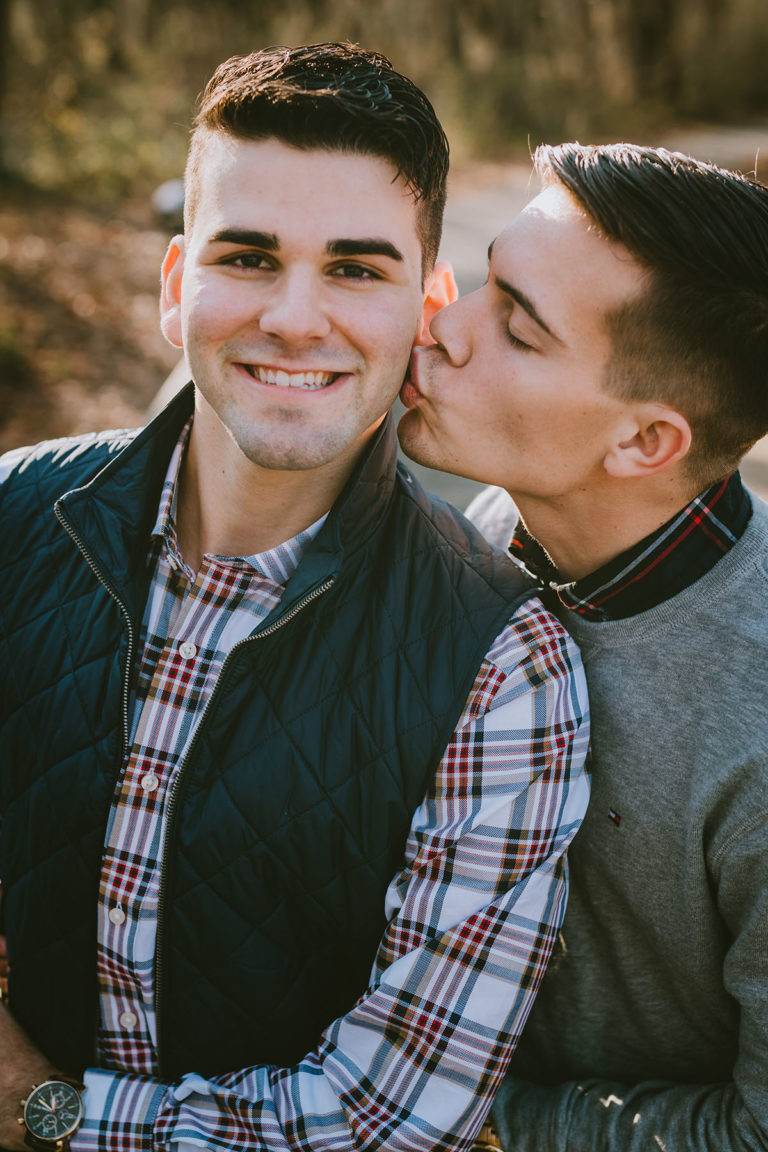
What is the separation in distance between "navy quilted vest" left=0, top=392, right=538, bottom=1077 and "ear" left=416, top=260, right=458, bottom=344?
36cm

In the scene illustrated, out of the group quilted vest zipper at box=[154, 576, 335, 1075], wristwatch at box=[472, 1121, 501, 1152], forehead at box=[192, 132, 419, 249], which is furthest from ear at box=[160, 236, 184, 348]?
wristwatch at box=[472, 1121, 501, 1152]

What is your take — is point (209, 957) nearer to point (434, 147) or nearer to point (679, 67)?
point (434, 147)

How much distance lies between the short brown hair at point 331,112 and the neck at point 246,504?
1.76ft

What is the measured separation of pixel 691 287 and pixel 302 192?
2.63ft

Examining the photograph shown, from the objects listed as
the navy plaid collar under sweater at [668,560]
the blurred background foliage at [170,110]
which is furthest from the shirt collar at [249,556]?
the blurred background foliage at [170,110]

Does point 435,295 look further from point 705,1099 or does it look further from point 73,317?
point 73,317

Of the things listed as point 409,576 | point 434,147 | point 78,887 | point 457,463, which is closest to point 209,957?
point 78,887

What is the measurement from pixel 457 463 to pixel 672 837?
3.05ft

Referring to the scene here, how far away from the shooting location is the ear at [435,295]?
2221 mm

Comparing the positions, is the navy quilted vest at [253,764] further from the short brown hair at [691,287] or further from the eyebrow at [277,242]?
the short brown hair at [691,287]

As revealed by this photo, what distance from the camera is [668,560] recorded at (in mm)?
1912

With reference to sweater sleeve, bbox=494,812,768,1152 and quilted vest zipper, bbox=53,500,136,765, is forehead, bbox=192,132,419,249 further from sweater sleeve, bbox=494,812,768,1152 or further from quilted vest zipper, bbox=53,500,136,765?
sweater sleeve, bbox=494,812,768,1152

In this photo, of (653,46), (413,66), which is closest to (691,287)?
(413,66)

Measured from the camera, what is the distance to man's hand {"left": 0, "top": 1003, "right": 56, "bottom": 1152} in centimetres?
183
